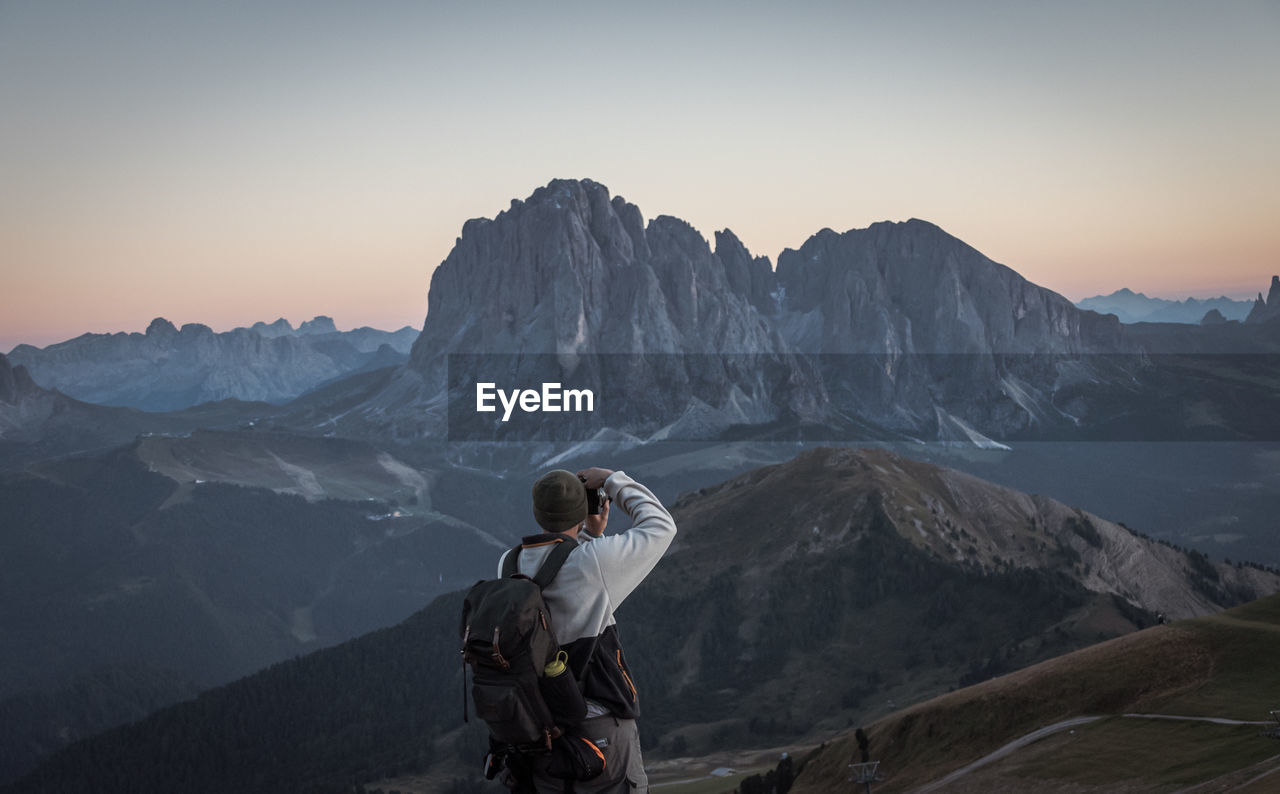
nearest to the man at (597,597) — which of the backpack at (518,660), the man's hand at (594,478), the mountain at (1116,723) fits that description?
the man's hand at (594,478)

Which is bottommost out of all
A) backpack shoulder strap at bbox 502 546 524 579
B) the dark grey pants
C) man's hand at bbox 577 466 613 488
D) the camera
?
the dark grey pants

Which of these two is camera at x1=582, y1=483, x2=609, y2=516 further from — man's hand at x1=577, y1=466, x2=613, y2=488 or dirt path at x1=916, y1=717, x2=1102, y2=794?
dirt path at x1=916, y1=717, x2=1102, y2=794

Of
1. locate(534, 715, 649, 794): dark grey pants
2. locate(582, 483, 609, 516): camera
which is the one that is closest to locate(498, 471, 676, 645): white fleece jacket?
locate(582, 483, 609, 516): camera

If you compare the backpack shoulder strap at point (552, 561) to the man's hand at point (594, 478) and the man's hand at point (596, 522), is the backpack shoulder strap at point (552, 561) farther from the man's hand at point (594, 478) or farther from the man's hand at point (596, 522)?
the man's hand at point (596, 522)

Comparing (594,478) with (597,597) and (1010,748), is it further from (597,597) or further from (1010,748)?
(1010,748)

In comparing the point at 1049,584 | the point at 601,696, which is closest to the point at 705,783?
the point at 1049,584

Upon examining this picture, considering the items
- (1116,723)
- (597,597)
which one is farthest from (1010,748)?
(597,597)

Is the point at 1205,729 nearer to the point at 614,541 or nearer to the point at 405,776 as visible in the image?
the point at 614,541
